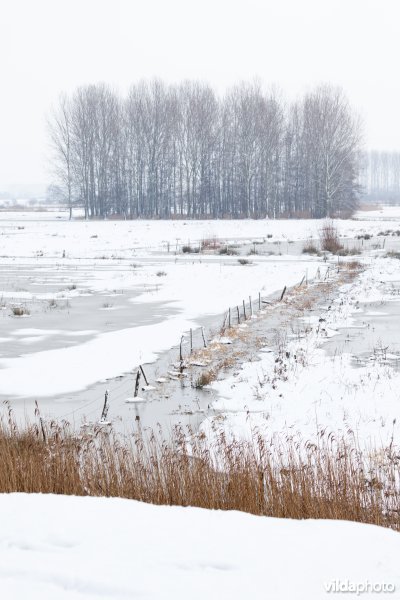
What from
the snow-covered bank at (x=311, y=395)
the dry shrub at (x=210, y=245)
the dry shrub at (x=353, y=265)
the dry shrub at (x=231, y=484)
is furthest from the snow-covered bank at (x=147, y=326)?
the dry shrub at (x=210, y=245)

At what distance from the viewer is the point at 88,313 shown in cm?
1645

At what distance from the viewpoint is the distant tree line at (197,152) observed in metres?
61.5

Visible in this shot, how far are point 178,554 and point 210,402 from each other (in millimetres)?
5043

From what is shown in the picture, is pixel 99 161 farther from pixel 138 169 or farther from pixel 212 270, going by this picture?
pixel 212 270

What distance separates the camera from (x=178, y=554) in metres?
4.11

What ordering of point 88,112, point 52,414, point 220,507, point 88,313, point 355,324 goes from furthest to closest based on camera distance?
point 88,112 < point 88,313 < point 355,324 < point 52,414 < point 220,507

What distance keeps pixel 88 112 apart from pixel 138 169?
307 inches

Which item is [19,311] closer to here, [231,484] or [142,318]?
[142,318]

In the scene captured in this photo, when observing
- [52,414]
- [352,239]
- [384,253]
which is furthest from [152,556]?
[352,239]

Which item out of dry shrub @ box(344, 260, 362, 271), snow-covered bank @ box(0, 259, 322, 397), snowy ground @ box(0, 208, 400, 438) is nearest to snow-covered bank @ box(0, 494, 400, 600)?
snowy ground @ box(0, 208, 400, 438)

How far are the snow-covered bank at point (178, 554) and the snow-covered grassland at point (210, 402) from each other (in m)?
0.01

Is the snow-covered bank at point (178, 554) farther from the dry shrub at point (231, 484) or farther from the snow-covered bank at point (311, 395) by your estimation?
the snow-covered bank at point (311, 395)

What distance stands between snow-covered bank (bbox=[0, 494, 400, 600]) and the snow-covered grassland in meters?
→ 0.01

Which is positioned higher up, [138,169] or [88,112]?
[88,112]
